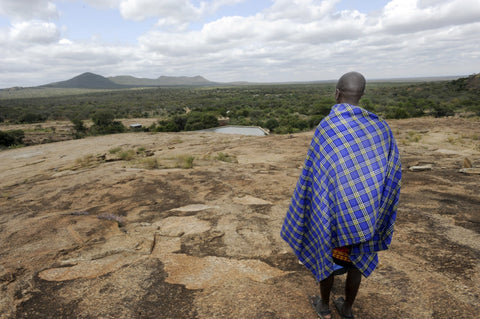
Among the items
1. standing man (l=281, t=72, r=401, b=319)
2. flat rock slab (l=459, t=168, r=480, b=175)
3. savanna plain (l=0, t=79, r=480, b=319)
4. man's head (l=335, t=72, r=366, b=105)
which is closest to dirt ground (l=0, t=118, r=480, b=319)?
savanna plain (l=0, t=79, r=480, b=319)

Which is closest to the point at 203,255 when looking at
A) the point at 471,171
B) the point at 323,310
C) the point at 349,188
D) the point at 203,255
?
the point at 203,255

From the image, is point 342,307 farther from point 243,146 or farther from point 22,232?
point 243,146

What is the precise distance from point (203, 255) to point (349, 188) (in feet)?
7.21

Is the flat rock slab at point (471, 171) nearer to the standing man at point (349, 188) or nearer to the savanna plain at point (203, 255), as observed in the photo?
the savanna plain at point (203, 255)

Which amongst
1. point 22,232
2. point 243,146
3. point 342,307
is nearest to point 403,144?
point 243,146

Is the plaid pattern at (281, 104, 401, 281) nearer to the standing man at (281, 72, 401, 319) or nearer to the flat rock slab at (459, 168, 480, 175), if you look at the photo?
the standing man at (281, 72, 401, 319)

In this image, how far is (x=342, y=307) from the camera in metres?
2.26

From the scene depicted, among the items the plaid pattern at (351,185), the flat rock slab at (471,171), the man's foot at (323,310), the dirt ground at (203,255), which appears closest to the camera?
the plaid pattern at (351,185)

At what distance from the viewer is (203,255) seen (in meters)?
3.46

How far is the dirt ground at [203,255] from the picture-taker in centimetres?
252

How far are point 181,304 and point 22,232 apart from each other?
2.96 m

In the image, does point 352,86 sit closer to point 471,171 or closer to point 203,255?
point 203,255

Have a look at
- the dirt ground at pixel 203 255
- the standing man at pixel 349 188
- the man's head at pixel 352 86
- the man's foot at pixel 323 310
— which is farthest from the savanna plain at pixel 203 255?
the man's head at pixel 352 86

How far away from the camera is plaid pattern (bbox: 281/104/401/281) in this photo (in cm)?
185
